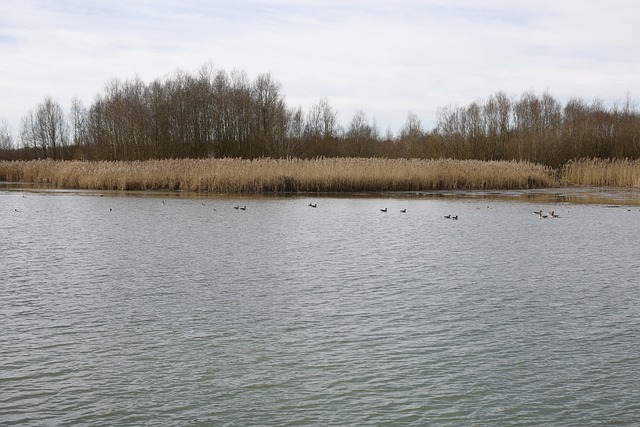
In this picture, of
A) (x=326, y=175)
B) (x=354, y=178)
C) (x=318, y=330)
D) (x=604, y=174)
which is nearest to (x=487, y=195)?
(x=354, y=178)

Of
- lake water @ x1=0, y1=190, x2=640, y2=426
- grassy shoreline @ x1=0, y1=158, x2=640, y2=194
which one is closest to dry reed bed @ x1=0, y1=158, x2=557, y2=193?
grassy shoreline @ x1=0, y1=158, x2=640, y2=194

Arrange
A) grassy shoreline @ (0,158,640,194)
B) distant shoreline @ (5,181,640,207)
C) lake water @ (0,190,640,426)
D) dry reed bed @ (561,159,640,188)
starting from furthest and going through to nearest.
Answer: dry reed bed @ (561,159,640,188) < grassy shoreline @ (0,158,640,194) < distant shoreline @ (5,181,640,207) < lake water @ (0,190,640,426)

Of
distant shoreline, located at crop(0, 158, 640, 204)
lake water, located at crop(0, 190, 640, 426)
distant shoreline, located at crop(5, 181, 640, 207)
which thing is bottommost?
lake water, located at crop(0, 190, 640, 426)

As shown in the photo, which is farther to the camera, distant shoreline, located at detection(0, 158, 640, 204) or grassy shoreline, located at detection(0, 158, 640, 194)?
grassy shoreline, located at detection(0, 158, 640, 194)

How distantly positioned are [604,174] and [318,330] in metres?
25.0

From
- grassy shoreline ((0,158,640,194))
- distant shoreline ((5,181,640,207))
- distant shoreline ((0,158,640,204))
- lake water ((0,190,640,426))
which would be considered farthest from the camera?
grassy shoreline ((0,158,640,194))

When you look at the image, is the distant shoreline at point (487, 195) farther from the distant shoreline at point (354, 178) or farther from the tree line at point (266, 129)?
the tree line at point (266, 129)

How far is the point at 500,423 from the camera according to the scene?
367 centimetres

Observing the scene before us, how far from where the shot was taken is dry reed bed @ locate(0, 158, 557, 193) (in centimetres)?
2308

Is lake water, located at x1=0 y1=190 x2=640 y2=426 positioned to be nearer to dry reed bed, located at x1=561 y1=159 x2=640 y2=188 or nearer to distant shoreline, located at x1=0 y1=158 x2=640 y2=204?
distant shoreline, located at x1=0 y1=158 x2=640 y2=204

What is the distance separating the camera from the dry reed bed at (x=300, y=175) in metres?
23.1

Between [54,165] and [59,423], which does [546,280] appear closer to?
[59,423]

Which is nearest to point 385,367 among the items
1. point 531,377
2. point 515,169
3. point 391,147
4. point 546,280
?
point 531,377

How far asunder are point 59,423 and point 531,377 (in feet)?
9.36
